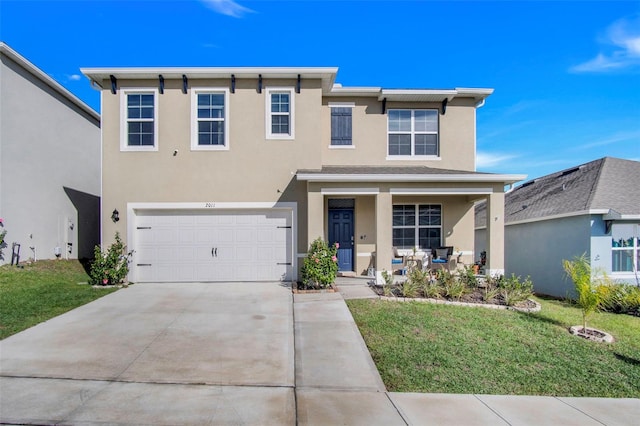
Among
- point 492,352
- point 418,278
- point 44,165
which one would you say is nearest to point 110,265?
point 44,165

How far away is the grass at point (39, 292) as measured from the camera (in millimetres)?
7227

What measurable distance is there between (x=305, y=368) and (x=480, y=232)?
48.7ft

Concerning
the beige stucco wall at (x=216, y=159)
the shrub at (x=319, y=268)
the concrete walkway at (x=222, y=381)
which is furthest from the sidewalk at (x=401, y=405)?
the beige stucco wall at (x=216, y=159)

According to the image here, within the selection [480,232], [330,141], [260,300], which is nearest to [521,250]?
[480,232]

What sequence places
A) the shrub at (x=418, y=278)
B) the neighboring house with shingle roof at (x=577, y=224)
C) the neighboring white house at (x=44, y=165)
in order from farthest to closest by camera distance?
the neighboring house with shingle roof at (x=577, y=224), the neighboring white house at (x=44, y=165), the shrub at (x=418, y=278)

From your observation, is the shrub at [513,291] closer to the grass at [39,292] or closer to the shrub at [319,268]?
the shrub at [319,268]

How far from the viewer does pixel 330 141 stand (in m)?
12.5

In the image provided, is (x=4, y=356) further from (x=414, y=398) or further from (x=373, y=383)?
(x=414, y=398)

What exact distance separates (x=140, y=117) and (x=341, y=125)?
21.1 ft

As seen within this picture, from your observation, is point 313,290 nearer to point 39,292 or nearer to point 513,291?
point 513,291

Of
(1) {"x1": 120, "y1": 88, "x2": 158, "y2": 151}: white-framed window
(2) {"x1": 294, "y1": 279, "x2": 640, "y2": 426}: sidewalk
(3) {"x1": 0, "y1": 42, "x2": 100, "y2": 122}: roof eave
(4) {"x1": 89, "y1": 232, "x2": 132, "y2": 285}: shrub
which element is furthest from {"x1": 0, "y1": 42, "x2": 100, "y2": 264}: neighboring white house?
(2) {"x1": 294, "y1": 279, "x2": 640, "y2": 426}: sidewalk

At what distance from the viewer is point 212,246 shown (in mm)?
11438

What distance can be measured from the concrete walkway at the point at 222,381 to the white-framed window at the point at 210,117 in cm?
581

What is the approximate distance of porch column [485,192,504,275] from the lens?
10703 millimetres
